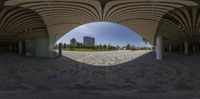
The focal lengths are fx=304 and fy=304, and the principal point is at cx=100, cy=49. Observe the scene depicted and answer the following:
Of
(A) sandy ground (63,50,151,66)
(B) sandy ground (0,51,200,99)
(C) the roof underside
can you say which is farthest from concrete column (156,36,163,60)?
(B) sandy ground (0,51,200,99)

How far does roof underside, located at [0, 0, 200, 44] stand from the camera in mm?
30750

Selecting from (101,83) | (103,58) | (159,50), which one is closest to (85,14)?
(103,58)

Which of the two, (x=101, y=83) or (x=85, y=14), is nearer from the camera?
(x=101, y=83)

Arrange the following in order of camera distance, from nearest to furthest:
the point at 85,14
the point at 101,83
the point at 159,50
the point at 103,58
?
the point at 101,83 < the point at 159,50 < the point at 103,58 < the point at 85,14

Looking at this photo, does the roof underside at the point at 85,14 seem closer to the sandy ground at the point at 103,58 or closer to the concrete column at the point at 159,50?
the concrete column at the point at 159,50

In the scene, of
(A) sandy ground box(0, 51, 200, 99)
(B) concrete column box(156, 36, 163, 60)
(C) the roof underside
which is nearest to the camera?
(A) sandy ground box(0, 51, 200, 99)

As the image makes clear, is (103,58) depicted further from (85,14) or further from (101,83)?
(101,83)

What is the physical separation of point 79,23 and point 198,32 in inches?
777

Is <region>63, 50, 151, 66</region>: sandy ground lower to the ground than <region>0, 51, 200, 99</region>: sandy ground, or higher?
higher

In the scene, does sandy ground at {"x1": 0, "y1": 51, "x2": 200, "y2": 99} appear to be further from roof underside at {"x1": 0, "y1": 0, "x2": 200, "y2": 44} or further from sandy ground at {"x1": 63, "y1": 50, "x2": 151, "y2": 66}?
roof underside at {"x1": 0, "y1": 0, "x2": 200, "y2": 44}

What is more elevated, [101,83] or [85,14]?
[85,14]

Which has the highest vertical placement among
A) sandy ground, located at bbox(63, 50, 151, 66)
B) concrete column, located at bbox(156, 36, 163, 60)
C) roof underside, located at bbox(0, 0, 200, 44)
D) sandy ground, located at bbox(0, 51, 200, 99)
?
A: roof underside, located at bbox(0, 0, 200, 44)

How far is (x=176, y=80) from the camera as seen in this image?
2072cm

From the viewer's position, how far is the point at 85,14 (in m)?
39.6
